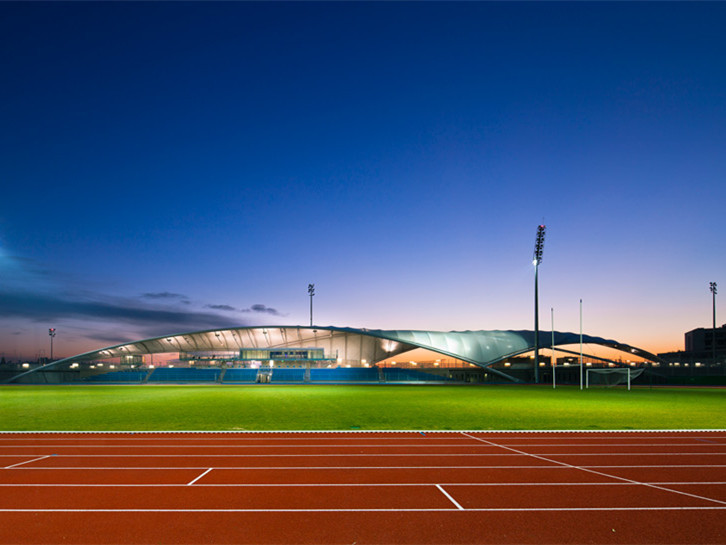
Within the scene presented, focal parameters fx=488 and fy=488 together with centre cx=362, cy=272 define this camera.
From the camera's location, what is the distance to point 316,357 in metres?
76.0

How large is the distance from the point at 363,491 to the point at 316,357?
69721 mm

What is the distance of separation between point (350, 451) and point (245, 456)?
222cm

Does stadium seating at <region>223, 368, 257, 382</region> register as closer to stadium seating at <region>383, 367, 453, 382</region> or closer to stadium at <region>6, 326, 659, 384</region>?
stadium at <region>6, 326, 659, 384</region>

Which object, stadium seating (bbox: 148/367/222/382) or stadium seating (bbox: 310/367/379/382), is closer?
stadium seating (bbox: 310/367/379/382)

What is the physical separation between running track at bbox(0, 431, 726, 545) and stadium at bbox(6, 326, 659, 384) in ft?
190

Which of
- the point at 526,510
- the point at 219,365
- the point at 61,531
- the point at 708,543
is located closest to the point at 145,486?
the point at 61,531

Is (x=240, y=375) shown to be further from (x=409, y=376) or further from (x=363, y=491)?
(x=363, y=491)

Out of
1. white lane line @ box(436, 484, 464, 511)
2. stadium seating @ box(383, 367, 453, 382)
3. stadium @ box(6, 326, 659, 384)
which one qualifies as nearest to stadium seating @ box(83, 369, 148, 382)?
stadium @ box(6, 326, 659, 384)

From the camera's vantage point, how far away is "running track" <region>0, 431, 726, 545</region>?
18.5ft

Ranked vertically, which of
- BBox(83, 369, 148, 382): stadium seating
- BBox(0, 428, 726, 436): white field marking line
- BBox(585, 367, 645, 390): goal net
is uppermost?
BBox(0, 428, 726, 436): white field marking line

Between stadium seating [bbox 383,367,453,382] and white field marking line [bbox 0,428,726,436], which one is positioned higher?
white field marking line [bbox 0,428,726,436]

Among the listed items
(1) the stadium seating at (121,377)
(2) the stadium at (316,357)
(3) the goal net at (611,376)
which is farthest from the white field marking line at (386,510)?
(1) the stadium seating at (121,377)

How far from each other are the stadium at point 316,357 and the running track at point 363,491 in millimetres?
57861

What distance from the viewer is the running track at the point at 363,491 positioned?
222 inches
